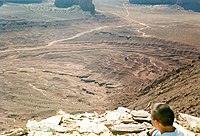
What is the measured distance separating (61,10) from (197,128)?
178ft

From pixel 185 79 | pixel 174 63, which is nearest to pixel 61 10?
pixel 174 63

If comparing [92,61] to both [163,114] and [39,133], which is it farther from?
[163,114]

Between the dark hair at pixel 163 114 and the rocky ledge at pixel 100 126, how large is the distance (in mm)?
2897

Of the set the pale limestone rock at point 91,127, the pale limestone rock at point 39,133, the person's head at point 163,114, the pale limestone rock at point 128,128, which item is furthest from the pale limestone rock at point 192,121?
the person's head at point 163,114

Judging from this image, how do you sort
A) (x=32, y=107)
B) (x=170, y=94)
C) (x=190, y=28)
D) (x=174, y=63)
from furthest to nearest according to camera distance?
1. (x=190, y=28)
2. (x=174, y=63)
3. (x=32, y=107)
4. (x=170, y=94)

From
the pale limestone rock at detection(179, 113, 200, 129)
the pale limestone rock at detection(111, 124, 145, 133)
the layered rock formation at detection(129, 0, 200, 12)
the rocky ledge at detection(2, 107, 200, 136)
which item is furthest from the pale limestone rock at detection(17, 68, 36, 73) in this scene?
the layered rock formation at detection(129, 0, 200, 12)

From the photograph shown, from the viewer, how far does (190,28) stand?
50.2 metres

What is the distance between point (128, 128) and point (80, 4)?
57885 millimetres

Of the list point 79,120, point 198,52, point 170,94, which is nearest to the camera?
point 79,120

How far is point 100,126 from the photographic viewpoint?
25.2 feet

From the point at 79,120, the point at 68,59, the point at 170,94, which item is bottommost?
the point at 68,59

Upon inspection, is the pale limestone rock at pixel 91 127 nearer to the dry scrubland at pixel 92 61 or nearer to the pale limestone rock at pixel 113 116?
the pale limestone rock at pixel 113 116

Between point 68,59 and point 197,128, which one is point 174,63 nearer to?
point 68,59

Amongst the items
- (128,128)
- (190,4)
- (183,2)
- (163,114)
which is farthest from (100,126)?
(183,2)
